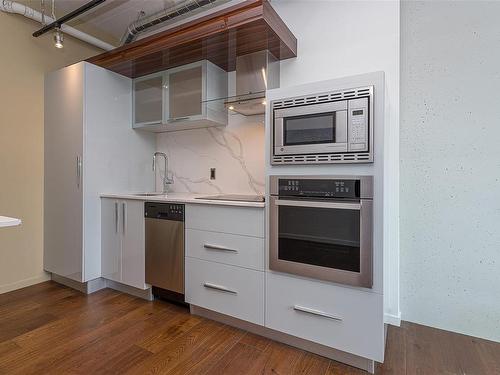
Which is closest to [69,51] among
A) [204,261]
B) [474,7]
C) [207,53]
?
[207,53]

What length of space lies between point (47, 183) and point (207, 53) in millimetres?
2001

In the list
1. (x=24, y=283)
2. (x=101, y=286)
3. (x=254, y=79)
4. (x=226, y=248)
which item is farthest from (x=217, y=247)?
(x=24, y=283)

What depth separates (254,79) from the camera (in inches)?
89.4

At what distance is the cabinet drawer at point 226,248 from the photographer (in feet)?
6.07

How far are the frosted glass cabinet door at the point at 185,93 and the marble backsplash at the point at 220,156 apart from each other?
1.11ft

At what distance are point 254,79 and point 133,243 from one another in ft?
5.60

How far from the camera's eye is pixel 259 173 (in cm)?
256

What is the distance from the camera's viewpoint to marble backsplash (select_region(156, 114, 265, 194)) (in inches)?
102

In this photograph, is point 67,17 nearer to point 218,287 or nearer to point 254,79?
point 254,79

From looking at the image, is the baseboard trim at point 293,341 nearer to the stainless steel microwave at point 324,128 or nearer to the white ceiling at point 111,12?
the stainless steel microwave at point 324,128

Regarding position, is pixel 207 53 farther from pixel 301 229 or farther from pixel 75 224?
pixel 75 224

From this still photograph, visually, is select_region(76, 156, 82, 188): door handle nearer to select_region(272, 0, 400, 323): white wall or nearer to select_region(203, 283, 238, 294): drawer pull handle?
select_region(203, 283, 238, 294): drawer pull handle

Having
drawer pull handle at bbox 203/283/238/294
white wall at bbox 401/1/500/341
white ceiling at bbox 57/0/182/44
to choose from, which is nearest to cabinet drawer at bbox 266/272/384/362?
drawer pull handle at bbox 203/283/238/294

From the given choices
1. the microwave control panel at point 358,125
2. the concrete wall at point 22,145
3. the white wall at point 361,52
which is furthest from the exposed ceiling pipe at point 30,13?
the microwave control panel at point 358,125
